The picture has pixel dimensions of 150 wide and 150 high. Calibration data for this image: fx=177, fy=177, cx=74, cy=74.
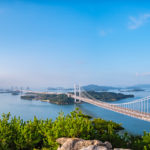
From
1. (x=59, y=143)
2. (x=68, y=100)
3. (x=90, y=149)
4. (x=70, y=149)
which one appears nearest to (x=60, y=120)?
(x=59, y=143)

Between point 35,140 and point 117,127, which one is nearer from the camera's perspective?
point 35,140

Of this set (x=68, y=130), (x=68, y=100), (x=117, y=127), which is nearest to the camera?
(x=68, y=130)

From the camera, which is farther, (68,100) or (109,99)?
(109,99)

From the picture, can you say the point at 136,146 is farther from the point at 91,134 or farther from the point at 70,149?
the point at 70,149

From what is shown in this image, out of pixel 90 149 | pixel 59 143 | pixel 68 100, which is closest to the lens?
pixel 90 149

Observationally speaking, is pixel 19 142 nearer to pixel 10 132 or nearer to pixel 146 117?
pixel 10 132

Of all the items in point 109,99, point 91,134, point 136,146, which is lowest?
point 109,99

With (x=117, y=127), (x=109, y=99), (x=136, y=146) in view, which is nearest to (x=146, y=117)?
(x=117, y=127)

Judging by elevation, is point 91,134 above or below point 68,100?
above

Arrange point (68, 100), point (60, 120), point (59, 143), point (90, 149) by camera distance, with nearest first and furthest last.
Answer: point (90, 149), point (59, 143), point (60, 120), point (68, 100)
